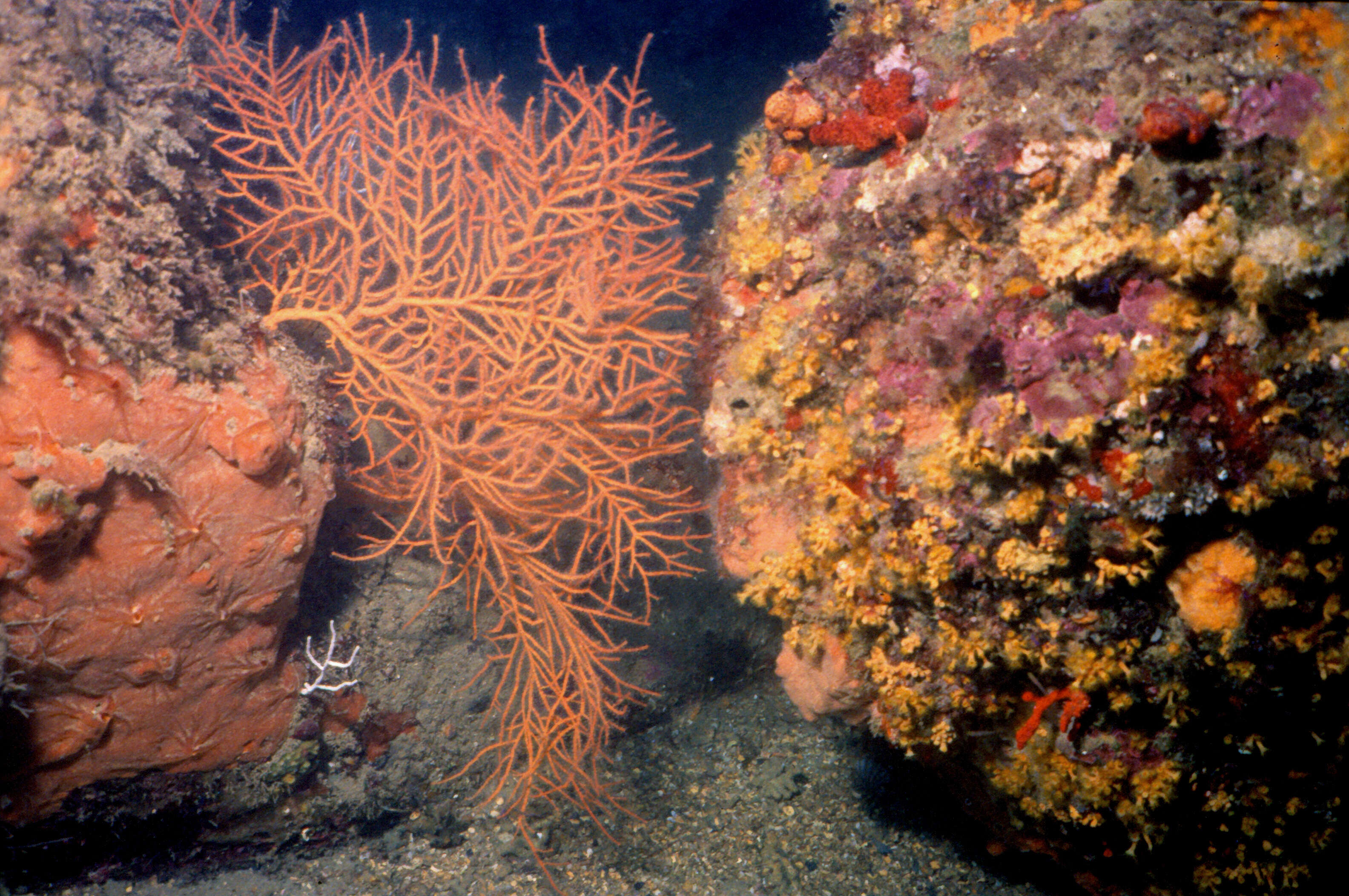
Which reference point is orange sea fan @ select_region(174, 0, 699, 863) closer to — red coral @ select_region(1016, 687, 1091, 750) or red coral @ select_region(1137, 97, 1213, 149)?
red coral @ select_region(1016, 687, 1091, 750)

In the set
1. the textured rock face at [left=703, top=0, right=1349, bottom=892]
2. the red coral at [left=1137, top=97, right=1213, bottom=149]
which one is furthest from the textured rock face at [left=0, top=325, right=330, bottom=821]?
the red coral at [left=1137, top=97, right=1213, bottom=149]

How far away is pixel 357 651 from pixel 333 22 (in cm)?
536

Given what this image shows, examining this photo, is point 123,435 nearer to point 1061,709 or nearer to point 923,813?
point 1061,709

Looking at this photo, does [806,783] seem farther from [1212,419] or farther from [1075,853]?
[1212,419]

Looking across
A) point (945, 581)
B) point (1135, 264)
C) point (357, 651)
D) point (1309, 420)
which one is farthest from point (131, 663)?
point (1309, 420)

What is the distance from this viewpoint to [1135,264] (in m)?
2.35

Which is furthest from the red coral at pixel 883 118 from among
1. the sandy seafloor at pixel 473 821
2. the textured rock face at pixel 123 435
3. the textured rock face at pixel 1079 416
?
the sandy seafloor at pixel 473 821

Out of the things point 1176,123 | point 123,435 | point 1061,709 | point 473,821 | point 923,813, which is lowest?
point 473,821

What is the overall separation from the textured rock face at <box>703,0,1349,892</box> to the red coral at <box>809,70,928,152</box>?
0.07 feet

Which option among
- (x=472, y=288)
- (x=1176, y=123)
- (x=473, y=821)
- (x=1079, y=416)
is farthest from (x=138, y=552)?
(x=1176, y=123)

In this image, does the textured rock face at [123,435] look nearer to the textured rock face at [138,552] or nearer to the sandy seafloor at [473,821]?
the textured rock face at [138,552]

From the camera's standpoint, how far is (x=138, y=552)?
10.5 feet

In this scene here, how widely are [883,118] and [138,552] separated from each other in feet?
14.9

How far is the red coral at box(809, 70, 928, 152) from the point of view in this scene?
3.09 m
